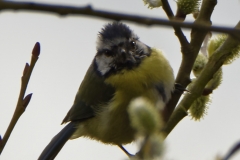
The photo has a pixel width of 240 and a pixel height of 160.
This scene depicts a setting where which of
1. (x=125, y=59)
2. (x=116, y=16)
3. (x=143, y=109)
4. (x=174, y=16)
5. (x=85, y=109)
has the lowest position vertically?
(x=85, y=109)

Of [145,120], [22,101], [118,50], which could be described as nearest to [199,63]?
[118,50]

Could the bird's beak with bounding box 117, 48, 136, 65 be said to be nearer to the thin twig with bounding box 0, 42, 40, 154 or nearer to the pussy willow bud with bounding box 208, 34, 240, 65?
the pussy willow bud with bounding box 208, 34, 240, 65

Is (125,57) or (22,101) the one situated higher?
(22,101)

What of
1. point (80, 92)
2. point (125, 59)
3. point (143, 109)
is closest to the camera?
point (143, 109)

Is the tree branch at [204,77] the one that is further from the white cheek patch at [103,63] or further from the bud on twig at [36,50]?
the white cheek patch at [103,63]

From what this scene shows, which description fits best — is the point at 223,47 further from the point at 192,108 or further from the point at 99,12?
the point at 99,12

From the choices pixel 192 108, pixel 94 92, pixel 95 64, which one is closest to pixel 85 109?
pixel 94 92

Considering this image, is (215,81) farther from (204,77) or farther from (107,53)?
(107,53)
